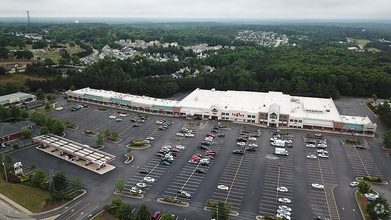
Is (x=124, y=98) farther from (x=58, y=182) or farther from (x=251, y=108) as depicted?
(x=58, y=182)

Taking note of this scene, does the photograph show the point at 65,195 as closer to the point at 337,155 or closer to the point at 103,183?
the point at 103,183

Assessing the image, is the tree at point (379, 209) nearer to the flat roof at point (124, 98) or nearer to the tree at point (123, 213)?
the tree at point (123, 213)

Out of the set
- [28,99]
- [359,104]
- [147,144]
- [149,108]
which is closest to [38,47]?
[28,99]

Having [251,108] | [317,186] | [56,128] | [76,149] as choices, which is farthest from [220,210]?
[251,108]

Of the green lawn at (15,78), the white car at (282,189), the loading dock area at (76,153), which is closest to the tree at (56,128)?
the loading dock area at (76,153)

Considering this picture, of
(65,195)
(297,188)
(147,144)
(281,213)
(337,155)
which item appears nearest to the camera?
(281,213)

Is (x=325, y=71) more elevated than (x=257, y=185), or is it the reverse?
(x=325, y=71)

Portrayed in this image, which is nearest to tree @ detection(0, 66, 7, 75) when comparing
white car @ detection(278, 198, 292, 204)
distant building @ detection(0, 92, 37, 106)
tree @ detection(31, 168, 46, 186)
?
distant building @ detection(0, 92, 37, 106)
